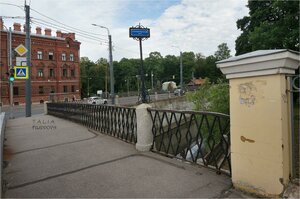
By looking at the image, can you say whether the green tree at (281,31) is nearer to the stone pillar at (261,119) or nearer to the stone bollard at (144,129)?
the stone bollard at (144,129)

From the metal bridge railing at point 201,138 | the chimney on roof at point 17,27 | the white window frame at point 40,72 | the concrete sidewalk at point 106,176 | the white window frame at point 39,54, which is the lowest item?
the concrete sidewalk at point 106,176

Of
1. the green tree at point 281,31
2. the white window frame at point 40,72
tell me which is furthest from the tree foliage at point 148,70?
the green tree at point 281,31

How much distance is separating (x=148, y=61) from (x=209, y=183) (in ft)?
285

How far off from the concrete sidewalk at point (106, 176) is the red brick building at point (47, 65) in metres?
35.1

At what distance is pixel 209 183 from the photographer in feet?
11.8

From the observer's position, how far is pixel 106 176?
407cm

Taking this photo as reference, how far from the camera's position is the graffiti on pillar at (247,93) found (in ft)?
9.91

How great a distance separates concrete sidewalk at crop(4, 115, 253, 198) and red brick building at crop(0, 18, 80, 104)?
1380 inches

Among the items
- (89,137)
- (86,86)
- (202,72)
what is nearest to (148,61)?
(202,72)

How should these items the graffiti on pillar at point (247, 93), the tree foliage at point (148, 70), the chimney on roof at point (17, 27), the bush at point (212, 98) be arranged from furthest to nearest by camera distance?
the tree foliage at point (148, 70) < the chimney on roof at point (17, 27) < the bush at point (212, 98) < the graffiti on pillar at point (247, 93)

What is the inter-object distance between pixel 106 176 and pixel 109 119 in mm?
3756

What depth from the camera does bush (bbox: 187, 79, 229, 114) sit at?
1161cm

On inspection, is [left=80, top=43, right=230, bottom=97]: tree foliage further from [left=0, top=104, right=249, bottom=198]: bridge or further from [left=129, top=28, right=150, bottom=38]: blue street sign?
[left=0, top=104, right=249, bottom=198]: bridge

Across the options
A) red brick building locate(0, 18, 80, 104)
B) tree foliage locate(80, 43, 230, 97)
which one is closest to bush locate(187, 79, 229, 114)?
red brick building locate(0, 18, 80, 104)
